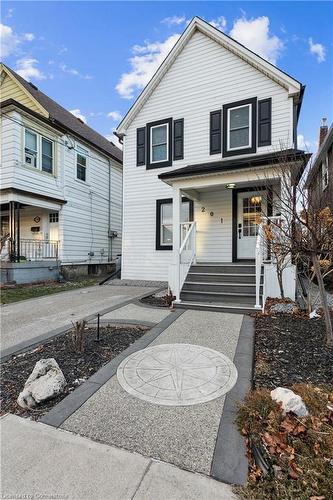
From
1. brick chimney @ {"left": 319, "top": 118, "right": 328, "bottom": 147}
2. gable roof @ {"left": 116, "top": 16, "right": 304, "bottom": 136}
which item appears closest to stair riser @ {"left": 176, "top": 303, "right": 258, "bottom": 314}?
gable roof @ {"left": 116, "top": 16, "right": 304, "bottom": 136}

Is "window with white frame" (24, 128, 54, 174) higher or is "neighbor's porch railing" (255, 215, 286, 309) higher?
"window with white frame" (24, 128, 54, 174)

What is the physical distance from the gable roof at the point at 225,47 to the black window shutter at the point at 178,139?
6.44 feet

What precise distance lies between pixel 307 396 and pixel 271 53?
1203 cm

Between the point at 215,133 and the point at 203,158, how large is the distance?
38.1 inches

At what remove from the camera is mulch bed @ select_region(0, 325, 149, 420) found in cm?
274

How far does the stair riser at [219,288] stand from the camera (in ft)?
21.8

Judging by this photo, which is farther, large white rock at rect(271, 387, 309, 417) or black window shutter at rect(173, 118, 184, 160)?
black window shutter at rect(173, 118, 184, 160)

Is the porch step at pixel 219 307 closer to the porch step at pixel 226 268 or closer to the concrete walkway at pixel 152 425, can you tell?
A: the porch step at pixel 226 268

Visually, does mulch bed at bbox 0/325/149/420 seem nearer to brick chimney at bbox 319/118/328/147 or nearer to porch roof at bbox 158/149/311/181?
porch roof at bbox 158/149/311/181

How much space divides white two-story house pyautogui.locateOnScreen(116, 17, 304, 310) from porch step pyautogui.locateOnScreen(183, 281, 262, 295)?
3 cm

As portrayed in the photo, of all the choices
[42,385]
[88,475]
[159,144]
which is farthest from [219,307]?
[159,144]

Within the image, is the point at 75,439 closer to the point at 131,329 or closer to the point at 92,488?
the point at 92,488

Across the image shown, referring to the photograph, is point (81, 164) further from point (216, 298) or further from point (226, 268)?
point (216, 298)

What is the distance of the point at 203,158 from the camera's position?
1009 centimetres
